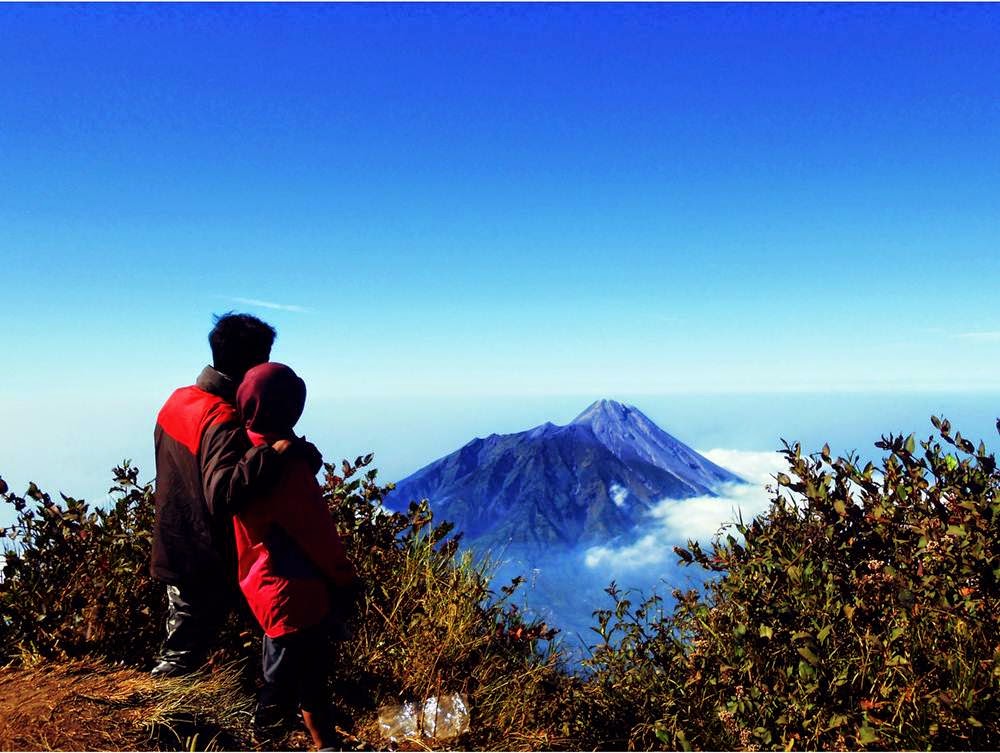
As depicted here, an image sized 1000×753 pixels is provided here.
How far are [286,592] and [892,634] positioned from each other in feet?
8.81

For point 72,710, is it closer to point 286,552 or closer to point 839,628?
point 286,552

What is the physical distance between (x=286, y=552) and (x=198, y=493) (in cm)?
61

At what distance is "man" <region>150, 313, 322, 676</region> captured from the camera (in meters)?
3.38

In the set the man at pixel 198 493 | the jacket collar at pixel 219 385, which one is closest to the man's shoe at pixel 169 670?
the man at pixel 198 493

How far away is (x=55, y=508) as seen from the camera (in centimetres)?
469

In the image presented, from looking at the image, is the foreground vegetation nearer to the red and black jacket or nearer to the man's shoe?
the man's shoe

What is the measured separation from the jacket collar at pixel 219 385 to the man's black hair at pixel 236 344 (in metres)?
0.03

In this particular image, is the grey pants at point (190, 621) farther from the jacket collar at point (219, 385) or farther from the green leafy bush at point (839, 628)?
the green leafy bush at point (839, 628)

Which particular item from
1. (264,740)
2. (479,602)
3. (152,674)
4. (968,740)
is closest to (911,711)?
(968,740)

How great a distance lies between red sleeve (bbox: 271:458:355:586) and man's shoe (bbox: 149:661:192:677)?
111cm

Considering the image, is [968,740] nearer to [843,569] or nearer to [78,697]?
[843,569]

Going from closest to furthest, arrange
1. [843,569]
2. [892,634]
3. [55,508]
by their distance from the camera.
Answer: [892,634] → [843,569] → [55,508]

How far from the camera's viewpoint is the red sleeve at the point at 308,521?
10.5 feet

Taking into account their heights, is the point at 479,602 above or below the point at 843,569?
below
